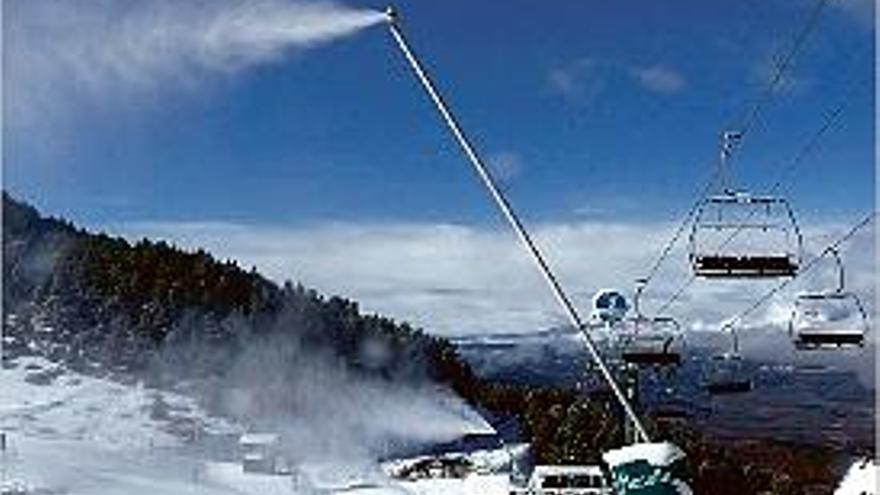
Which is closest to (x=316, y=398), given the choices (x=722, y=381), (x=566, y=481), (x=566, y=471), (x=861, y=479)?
(x=566, y=481)

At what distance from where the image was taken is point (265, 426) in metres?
148

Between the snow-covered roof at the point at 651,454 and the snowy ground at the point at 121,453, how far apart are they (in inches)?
2820

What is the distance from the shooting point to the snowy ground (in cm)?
9144

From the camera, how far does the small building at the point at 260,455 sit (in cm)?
10788

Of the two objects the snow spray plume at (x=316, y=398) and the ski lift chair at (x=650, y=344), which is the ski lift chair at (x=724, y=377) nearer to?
the ski lift chair at (x=650, y=344)

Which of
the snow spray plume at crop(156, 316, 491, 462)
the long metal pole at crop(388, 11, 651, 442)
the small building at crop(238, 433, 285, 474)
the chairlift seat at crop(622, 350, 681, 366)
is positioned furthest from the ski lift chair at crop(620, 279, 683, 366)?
the snow spray plume at crop(156, 316, 491, 462)

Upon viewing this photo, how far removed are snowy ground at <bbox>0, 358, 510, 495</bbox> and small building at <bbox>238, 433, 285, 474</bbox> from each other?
124 cm

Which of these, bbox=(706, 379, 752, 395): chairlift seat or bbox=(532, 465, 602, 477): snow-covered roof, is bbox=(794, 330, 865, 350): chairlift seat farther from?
bbox=(532, 465, 602, 477): snow-covered roof

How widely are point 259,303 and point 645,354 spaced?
491 feet

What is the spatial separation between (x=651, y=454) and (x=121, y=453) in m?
114

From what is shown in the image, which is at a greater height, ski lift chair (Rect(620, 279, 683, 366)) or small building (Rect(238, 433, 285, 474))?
small building (Rect(238, 433, 285, 474))

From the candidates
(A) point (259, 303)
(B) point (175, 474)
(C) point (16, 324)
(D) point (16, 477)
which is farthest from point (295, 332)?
(D) point (16, 477)

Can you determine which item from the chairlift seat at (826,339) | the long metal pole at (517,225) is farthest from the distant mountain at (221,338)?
the long metal pole at (517,225)

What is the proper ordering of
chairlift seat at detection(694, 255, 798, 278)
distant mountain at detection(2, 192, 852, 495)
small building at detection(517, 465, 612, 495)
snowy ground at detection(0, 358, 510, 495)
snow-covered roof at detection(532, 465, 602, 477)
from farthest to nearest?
1. distant mountain at detection(2, 192, 852, 495)
2. snowy ground at detection(0, 358, 510, 495)
3. small building at detection(517, 465, 612, 495)
4. snow-covered roof at detection(532, 465, 602, 477)
5. chairlift seat at detection(694, 255, 798, 278)
